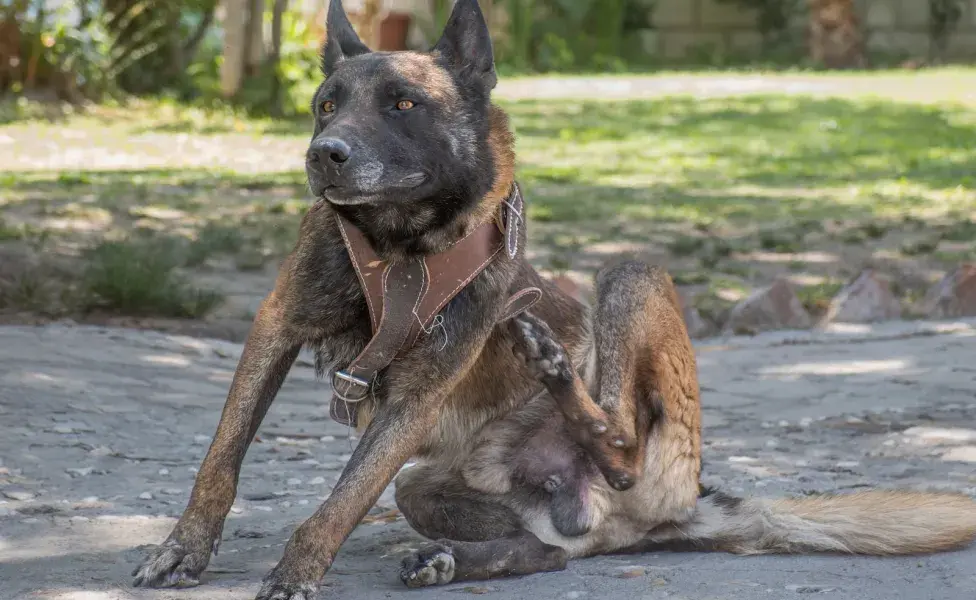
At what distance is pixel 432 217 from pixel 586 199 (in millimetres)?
7189

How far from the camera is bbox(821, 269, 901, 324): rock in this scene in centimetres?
772

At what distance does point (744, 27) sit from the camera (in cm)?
2938

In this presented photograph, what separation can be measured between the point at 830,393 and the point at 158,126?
1112 centimetres

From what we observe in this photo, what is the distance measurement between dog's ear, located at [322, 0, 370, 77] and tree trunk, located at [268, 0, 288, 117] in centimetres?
1221

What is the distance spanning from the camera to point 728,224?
10195mm

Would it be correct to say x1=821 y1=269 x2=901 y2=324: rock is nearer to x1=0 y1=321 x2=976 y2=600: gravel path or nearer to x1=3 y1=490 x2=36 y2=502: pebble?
x1=0 y1=321 x2=976 y2=600: gravel path

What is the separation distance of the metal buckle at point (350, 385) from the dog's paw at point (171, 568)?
61 cm

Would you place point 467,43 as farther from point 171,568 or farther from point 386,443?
point 171,568

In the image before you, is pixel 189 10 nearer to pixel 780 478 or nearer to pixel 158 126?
pixel 158 126

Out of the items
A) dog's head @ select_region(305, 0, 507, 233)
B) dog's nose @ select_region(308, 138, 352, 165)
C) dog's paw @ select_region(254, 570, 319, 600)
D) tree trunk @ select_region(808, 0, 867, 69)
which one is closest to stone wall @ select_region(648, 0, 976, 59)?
tree trunk @ select_region(808, 0, 867, 69)

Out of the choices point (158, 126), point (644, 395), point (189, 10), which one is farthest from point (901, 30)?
point (644, 395)

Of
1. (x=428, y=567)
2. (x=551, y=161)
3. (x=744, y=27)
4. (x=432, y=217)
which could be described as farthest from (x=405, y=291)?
(x=744, y=27)

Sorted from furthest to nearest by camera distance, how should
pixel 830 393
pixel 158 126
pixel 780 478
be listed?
pixel 158 126 < pixel 830 393 < pixel 780 478

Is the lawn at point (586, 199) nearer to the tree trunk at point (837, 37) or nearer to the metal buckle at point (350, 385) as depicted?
the metal buckle at point (350, 385)
